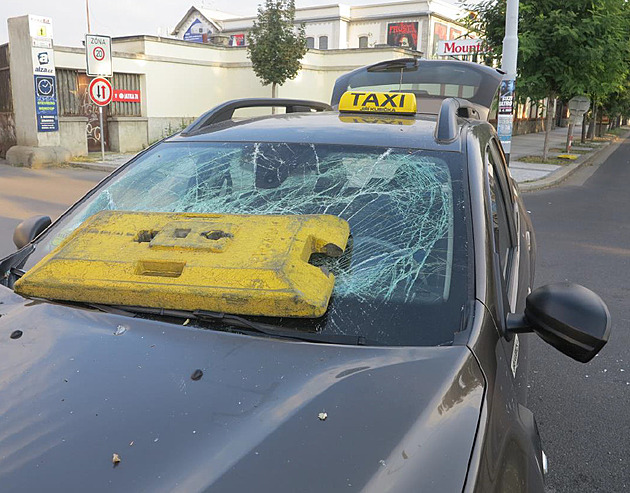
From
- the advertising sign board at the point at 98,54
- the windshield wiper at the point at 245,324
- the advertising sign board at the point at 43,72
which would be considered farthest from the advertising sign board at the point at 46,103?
the windshield wiper at the point at 245,324

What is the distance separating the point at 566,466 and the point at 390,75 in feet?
16.5

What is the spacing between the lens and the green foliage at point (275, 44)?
70.4 ft

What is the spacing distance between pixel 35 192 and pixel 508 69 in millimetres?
9107

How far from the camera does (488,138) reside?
274cm

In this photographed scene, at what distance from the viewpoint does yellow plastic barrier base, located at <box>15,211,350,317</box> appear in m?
1.71

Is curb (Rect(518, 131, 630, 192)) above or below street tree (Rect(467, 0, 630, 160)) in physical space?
below

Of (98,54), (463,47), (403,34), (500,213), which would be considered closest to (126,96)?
(98,54)

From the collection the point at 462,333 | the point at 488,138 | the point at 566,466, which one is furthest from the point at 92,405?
the point at 566,466

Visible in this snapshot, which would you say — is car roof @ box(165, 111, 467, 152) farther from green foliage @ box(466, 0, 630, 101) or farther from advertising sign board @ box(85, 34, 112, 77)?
advertising sign board @ box(85, 34, 112, 77)

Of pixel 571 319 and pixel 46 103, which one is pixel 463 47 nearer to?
pixel 46 103

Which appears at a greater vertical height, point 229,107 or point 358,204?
A: point 229,107

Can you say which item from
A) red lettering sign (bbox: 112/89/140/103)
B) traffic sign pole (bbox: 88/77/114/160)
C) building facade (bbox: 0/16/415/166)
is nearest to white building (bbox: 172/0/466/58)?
building facade (bbox: 0/16/415/166)

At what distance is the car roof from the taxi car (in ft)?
0.05

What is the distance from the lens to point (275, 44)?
21.5 metres
